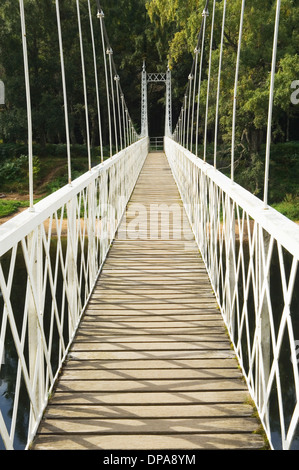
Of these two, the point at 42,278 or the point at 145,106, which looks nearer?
the point at 42,278

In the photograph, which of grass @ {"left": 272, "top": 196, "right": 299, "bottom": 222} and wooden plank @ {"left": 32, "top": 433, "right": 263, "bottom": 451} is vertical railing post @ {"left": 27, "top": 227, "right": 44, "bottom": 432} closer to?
wooden plank @ {"left": 32, "top": 433, "right": 263, "bottom": 451}

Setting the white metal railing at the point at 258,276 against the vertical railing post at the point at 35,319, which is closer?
the white metal railing at the point at 258,276

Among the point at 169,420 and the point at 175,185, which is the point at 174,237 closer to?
the point at 169,420

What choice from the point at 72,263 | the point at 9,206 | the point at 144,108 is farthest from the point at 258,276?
the point at 144,108

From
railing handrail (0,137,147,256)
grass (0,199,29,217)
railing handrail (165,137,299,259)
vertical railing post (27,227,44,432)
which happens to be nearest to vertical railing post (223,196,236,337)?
railing handrail (165,137,299,259)

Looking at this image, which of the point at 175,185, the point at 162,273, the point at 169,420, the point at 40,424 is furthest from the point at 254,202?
the point at 175,185

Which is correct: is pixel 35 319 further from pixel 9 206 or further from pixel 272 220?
pixel 9 206

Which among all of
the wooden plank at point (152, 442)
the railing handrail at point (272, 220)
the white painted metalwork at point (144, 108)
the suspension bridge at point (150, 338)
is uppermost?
the white painted metalwork at point (144, 108)

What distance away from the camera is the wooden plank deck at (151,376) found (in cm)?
174

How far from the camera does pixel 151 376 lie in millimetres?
2154

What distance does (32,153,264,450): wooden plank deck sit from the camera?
5.71 ft

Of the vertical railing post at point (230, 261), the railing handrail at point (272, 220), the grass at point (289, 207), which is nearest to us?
the railing handrail at point (272, 220)

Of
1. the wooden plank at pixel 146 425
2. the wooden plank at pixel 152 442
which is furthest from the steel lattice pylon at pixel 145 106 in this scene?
the wooden plank at pixel 152 442

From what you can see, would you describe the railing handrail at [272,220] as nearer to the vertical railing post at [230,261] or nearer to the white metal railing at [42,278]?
the vertical railing post at [230,261]
